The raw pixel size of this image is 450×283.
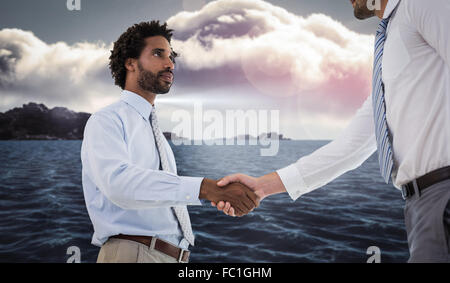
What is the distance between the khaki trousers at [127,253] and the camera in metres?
1.96

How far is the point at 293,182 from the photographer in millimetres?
2383

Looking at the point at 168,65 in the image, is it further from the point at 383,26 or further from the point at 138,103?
the point at 383,26

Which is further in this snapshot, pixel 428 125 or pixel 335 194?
pixel 335 194

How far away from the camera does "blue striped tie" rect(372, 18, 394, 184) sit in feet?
5.45

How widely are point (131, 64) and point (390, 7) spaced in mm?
2053

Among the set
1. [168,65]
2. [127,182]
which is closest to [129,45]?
[168,65]

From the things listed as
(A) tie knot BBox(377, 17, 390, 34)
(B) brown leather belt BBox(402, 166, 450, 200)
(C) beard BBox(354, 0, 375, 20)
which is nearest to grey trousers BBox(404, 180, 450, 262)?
(B) brown leather belt BBox(402, 166, 450, 200)

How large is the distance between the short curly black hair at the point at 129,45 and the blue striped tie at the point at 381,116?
6.48 feet

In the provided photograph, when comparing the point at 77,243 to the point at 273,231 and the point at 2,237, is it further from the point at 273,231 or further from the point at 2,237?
the point at 273,231

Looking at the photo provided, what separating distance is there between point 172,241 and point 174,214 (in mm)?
183

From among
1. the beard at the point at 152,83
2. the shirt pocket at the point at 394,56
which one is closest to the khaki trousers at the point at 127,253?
the beard at the point at 152,83

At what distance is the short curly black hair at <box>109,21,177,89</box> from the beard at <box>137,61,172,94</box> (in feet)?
0.92

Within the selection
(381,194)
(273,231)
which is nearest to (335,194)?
(381,194)

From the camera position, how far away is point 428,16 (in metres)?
1.40
